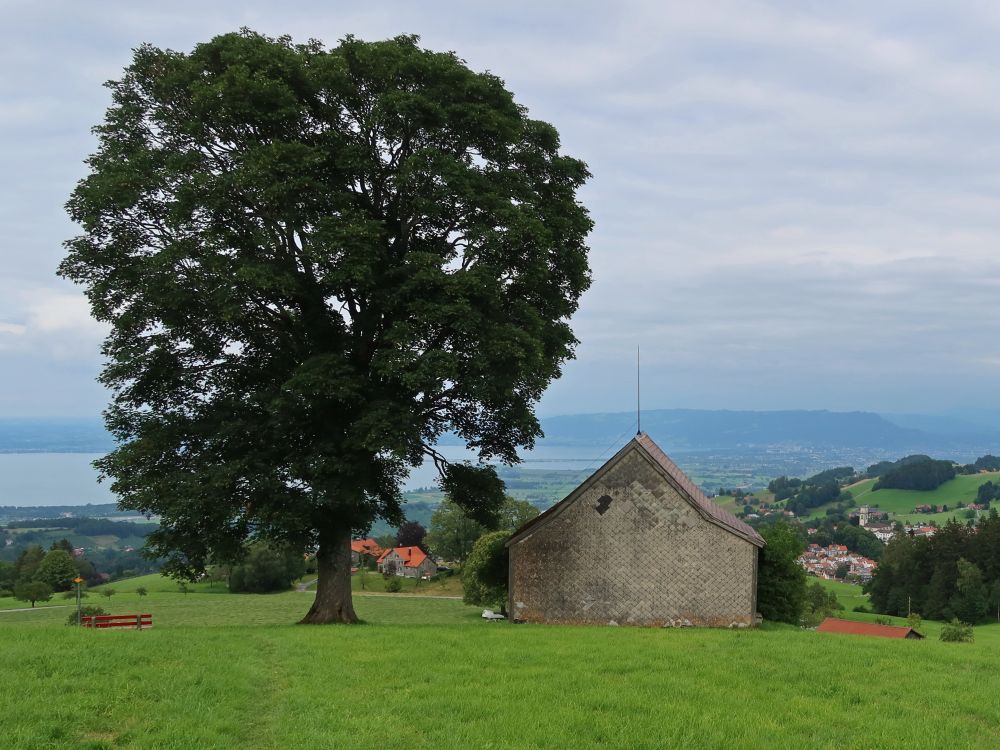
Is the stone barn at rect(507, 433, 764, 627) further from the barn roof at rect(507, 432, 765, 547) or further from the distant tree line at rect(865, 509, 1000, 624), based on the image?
the distant tree line at rect(865, 509, 1000, 624)

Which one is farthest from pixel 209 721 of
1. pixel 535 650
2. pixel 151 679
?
pixel 535 650

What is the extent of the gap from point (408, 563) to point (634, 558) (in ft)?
257

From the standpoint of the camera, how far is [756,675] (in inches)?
506

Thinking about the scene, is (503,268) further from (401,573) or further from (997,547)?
(997,547)

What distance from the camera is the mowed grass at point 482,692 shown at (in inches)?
364

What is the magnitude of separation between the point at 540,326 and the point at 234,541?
400 inches

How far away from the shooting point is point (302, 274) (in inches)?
829

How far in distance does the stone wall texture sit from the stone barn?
0.03 meters

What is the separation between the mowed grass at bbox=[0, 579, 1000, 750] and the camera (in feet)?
30.3

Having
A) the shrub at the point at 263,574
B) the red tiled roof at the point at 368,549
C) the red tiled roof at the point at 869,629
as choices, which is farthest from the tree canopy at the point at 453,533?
the red tiled roof at the point at 869,629

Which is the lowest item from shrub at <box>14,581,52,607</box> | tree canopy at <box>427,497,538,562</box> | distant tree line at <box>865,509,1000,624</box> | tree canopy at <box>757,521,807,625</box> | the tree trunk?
distant tree line at <box>865,509,1000,624</box>

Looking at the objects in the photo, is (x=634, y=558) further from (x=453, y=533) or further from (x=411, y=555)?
(x=411, y=555)

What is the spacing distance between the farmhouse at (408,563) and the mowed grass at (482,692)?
268ft

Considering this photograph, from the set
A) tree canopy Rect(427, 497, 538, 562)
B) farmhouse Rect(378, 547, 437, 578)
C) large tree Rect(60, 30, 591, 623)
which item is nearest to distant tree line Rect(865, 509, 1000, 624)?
tree canopy Rect(427, 497, 538, 562)
